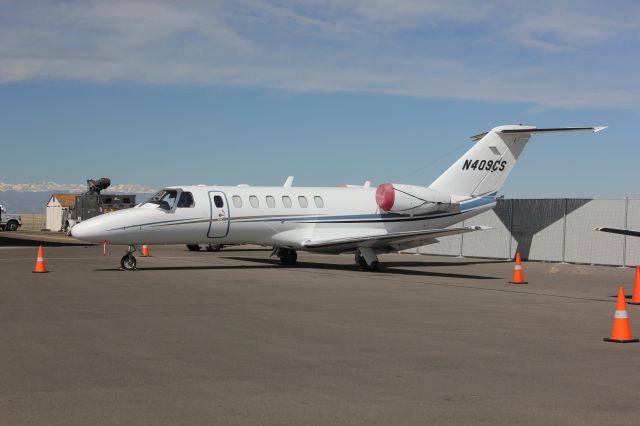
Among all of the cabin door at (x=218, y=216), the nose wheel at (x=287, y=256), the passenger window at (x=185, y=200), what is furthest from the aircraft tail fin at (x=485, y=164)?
the passenger window at (x=185, y=200)

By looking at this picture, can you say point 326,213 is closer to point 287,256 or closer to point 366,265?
point 366,265

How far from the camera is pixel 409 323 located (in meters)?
12.7

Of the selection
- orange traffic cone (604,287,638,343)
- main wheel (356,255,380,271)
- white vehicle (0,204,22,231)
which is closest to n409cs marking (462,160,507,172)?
main wheel (356,255,380,271)

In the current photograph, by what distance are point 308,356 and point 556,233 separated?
2557 centimetres

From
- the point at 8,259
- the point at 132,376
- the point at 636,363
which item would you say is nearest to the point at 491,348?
the point at 636,363

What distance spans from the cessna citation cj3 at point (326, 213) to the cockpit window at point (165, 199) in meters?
0.03

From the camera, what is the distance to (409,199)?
2664 centimetres

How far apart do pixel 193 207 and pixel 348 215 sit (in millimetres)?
5338

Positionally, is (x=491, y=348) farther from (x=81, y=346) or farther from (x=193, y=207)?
(x=193, y=207)

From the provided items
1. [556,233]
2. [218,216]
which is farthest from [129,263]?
[556,233]

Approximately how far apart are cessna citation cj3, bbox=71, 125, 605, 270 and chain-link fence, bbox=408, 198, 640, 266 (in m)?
→ 5.66

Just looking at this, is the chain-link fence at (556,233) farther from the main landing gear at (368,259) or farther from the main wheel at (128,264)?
A: the main wheel at (128,264)

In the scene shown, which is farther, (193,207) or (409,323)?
(193,207)

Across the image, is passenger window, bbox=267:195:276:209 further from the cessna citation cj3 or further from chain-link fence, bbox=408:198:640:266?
chain-link fence, bbox=408:198:640:266
